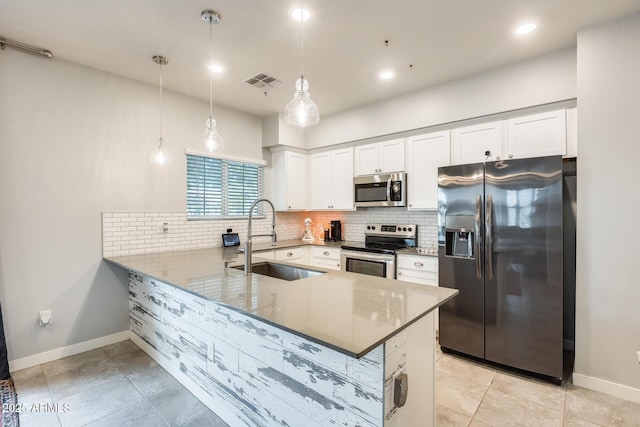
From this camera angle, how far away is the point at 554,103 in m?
2.72

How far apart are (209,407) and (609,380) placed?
2.89m

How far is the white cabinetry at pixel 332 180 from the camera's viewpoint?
431cm

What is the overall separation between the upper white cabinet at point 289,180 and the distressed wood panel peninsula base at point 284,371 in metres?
2.37

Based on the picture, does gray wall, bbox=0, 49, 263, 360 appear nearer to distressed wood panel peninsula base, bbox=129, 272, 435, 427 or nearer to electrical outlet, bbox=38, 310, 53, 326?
electrical outlet, bbox=38, 310, 53, 326

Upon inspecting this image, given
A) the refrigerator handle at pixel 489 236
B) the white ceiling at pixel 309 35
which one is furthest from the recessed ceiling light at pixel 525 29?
the refrigerator handle at pixel 489 236

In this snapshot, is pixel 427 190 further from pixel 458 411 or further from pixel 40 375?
pixel 40 375

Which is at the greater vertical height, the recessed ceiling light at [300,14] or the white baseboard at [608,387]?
the recessed ceiling light at [300,14]

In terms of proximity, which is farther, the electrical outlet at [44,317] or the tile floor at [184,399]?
the electrical outlet at [44,317]

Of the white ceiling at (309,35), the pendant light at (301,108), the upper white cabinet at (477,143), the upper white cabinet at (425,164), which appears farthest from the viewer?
the upper white cabinet at (425,164)

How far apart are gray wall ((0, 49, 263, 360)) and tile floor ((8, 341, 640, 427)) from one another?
0.50 metres

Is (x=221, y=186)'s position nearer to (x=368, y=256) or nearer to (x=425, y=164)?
(x=368, y=256)

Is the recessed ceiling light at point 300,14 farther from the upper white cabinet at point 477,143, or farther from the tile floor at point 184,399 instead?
the tile floor at point 184,399

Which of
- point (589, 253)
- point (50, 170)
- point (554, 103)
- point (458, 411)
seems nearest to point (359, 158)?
point (554, 103)

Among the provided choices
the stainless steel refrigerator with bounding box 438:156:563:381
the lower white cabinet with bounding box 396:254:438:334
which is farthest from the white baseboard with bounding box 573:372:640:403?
the lower white cabinet with bounding box 396:254:438:334
